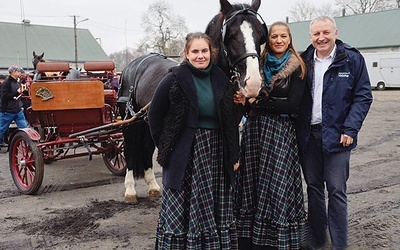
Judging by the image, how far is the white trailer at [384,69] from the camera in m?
27.0

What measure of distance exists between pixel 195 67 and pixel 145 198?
289 centimetres

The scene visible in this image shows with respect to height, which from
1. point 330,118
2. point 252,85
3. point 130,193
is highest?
point 252,85

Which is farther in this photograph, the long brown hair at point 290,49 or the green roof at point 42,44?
the green roof at point 42,44

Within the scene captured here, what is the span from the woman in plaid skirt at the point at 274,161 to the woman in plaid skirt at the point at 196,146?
1.04ft

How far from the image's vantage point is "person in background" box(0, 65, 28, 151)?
8.66 m

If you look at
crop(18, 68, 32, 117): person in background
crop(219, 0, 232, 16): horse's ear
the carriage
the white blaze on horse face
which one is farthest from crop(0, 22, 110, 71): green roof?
the white blaze on horse face

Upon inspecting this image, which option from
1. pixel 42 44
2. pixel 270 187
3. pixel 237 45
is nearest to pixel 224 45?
pixel 237 45

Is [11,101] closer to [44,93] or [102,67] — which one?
[102,67]

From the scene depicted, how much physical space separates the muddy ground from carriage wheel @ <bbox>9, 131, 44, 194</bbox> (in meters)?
0.17

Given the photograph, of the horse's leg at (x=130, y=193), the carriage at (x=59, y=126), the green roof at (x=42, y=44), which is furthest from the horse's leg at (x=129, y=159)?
the green roof at (x=42, y=44)

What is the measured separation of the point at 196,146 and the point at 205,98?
14.1 inches

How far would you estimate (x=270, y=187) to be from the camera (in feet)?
10.1

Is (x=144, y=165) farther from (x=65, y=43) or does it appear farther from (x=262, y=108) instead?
(x=65, y=43)

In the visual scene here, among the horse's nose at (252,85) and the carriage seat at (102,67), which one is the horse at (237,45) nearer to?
the horse's nose at (252,85)
